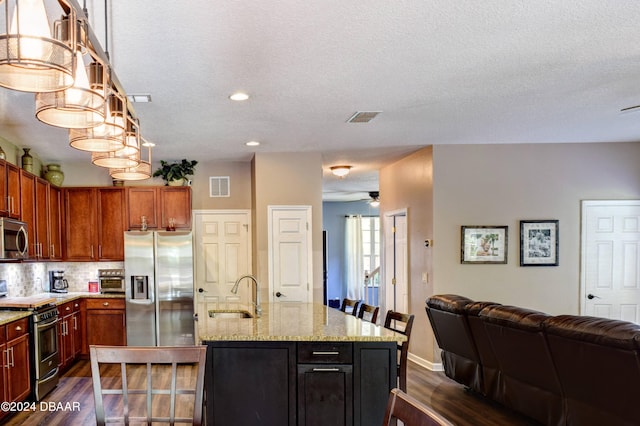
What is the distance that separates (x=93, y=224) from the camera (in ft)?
18.9

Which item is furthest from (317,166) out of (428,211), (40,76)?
(40,76)

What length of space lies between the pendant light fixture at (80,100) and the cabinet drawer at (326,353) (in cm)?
188

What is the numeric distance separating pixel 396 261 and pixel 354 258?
165 inches

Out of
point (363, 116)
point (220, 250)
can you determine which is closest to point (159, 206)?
point (220, 250)

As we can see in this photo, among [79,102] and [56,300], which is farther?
[56,300]

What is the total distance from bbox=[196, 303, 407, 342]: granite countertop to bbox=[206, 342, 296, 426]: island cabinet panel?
2.4 inches

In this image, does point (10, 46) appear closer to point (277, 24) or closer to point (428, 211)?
point (277, 24)

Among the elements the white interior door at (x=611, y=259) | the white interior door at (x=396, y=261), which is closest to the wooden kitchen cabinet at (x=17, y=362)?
the white interior door at (x=396, y=261)

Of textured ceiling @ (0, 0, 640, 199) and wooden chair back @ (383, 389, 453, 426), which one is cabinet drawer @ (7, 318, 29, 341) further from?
wooden chair back @ (383, 389, 453, 426)

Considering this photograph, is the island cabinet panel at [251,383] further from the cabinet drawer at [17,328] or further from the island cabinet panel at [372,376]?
the cabinet drawer at [17,328]

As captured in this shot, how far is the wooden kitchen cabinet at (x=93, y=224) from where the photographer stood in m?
5.74

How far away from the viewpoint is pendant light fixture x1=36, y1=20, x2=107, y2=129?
4.85ft

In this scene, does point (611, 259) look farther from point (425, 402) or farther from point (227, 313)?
point (227, 313)

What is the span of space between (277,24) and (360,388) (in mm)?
2287
